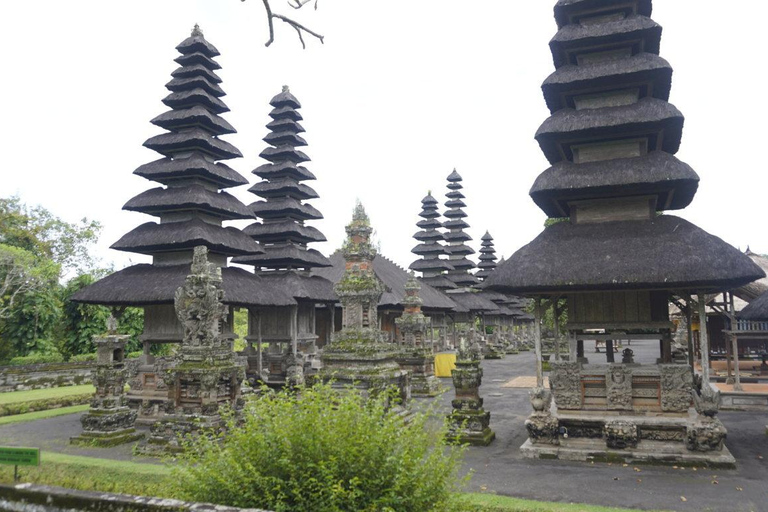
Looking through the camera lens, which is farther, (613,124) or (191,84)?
(191,84)

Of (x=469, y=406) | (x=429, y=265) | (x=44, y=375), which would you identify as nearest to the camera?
(x=469, y=406)

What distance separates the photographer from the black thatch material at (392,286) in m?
34.4

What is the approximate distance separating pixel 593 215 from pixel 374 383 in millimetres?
7607

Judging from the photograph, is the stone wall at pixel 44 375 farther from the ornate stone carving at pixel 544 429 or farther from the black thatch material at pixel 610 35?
the black thatch material at pixel 610 35

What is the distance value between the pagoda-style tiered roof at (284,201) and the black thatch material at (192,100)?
8990 mm

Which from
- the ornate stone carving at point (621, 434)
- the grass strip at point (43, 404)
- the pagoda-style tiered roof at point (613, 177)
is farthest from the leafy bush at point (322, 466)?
the grass strip at point (43, 404)

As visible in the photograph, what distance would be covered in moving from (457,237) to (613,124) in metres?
35.9

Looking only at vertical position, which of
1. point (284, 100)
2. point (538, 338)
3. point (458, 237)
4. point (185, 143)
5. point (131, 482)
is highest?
point (284, 100)

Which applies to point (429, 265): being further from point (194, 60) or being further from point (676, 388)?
point (676, 388)

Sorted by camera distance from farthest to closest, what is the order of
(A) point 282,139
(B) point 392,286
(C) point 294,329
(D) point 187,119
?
1. (B) point 392,286
2. (A) point 282,139
3. (C) point 294,329
4. (D) point 187,119

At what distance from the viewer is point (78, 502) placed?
588cm

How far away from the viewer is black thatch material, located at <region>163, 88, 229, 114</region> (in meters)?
22.6

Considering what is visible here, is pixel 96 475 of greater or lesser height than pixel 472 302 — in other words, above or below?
below

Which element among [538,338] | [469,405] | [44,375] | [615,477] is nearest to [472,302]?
[44,375]
